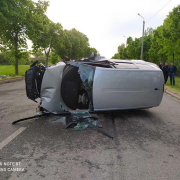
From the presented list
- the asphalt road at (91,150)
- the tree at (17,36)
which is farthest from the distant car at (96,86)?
the tree at (17,36)

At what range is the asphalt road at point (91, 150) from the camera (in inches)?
99.9

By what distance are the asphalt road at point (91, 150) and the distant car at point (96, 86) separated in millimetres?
537

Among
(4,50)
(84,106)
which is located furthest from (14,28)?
(84,106)

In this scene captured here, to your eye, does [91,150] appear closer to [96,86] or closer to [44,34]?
[96,86]

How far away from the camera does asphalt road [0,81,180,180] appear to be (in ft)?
8.32

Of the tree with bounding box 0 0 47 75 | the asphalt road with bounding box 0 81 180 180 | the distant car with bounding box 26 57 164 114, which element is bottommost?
the asphalt road with bounding box 0 81 180 180

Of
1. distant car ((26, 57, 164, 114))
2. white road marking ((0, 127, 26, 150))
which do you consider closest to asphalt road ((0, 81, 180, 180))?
white road marking ((0, 127, 26, 150))

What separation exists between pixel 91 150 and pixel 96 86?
167cm

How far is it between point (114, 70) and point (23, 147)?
2.70m

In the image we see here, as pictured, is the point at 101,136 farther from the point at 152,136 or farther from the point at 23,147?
the point at 23,147

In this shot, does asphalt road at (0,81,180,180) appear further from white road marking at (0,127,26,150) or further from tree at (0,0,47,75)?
tree at (0,0,47,75)

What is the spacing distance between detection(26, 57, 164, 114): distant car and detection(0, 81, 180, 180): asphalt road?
0.54 metres

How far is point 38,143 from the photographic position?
3.47 metres

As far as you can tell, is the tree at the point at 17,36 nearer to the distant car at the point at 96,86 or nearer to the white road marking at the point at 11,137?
the distant car at the point at 96,86
